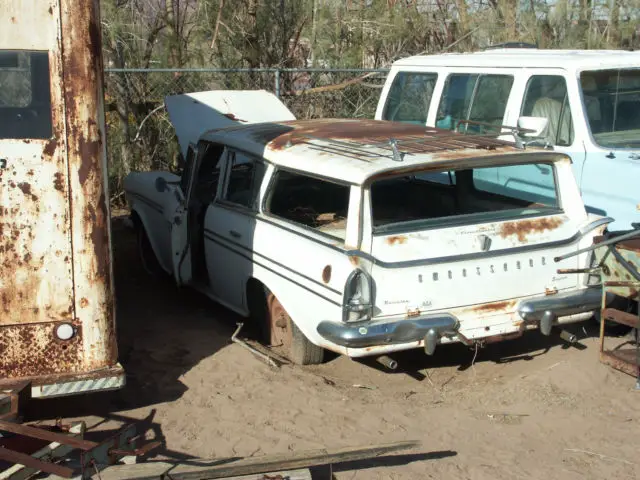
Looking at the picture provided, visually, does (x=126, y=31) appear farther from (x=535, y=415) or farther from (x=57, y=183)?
(x=535, y=415)

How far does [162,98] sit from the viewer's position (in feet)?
40.8

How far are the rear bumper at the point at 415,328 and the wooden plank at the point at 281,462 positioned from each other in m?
0.76

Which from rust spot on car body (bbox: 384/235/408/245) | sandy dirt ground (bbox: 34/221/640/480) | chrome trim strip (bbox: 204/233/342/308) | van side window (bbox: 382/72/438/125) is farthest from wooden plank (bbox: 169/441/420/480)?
van side window (bbox: 382/72/438/125)

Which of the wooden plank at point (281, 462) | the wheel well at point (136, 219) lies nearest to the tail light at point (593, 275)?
the wooden plank at point (281, 462)

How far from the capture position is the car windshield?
24.7 ft

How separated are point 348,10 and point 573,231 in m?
8.71

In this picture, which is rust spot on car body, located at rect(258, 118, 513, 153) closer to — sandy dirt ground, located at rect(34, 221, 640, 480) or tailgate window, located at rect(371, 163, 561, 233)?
tailgate window, located at rect(371, 163, 561, 233)

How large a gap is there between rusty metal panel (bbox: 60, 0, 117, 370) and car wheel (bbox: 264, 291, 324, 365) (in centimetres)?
149

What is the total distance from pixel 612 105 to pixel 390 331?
341 centimetres

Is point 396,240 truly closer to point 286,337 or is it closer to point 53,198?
point 286,337

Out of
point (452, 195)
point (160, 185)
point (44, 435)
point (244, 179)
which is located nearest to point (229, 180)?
point (244, 179)

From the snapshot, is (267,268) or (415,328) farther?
(267,268)

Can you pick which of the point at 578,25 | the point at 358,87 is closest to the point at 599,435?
the point at 358,87

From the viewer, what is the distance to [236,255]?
22.7ft
